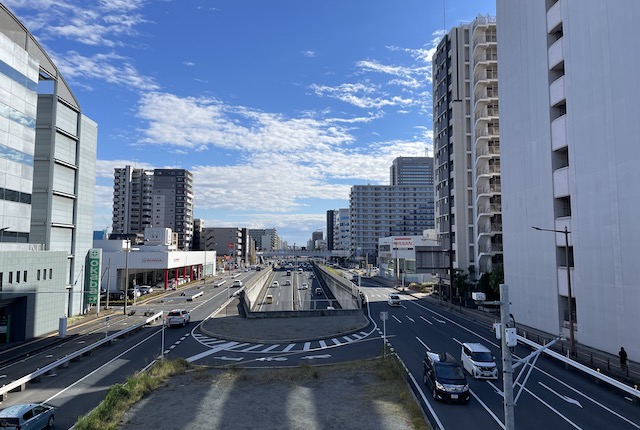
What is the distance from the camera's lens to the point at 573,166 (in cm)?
3331

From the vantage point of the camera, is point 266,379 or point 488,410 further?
point 266,379

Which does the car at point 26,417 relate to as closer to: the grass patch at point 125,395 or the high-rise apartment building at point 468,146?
the grass patch at point 125,395

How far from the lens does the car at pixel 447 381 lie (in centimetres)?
1848

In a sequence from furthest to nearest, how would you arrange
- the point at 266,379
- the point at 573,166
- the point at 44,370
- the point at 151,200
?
the point at 151,200 → the point at 573,166 → the point at 44,370 → the point at 266,379

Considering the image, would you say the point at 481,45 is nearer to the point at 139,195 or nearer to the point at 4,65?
the point at 4,65

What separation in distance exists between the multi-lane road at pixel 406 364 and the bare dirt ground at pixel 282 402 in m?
1.76

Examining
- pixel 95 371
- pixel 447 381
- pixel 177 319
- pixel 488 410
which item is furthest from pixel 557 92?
pixel 95 371

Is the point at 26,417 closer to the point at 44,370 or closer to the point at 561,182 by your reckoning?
the point at 44,370

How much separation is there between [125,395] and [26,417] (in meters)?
4.10

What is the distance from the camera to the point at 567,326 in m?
34.7

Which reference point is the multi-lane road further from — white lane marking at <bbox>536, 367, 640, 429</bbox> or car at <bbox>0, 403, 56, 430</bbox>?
car at <bbox>0, 403, 56, 430</bbox>

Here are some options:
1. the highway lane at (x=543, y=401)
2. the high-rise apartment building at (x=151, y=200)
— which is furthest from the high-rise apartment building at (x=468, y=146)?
the high-rise apartment building at (x=151, y=200)

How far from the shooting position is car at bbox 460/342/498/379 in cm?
2192

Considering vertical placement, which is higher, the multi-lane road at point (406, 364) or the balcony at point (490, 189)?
the balcony at point (490, 189)
